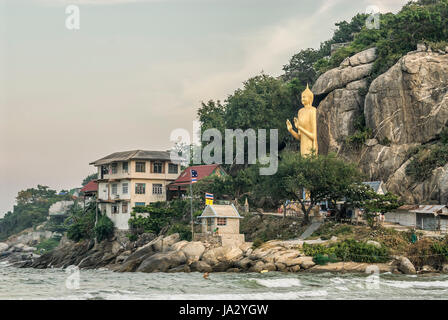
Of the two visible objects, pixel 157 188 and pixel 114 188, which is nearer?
pixel 157 188

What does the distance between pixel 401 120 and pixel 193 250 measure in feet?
61.9

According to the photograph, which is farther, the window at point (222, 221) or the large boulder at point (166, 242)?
the large boulder at point (166, 242)

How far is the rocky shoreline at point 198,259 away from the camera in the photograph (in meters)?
33.3

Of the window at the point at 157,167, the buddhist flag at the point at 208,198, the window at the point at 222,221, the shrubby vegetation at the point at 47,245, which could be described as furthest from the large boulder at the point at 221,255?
the shrubby vegetation at the point at 47,245

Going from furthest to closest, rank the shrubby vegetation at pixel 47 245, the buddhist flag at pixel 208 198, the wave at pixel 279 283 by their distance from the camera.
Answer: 1. the shrubby vegetation at pixel 47 245
2. the buddhist flag at pixel 208 198
3. the wave at pixel 279 283

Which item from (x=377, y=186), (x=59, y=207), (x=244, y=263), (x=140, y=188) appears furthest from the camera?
(x=59, y=207)

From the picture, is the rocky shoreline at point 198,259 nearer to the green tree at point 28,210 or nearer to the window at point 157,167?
the window at point 157,167

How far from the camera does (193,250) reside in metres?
38.7

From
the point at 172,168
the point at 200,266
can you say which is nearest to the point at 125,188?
the point at 172,168

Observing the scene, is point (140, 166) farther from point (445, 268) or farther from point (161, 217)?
point (445, 268)

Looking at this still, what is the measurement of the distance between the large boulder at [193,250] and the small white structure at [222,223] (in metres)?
1.67

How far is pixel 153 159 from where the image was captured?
174 ft

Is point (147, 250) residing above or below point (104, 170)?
below

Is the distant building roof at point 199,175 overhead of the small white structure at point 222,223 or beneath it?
overhead
